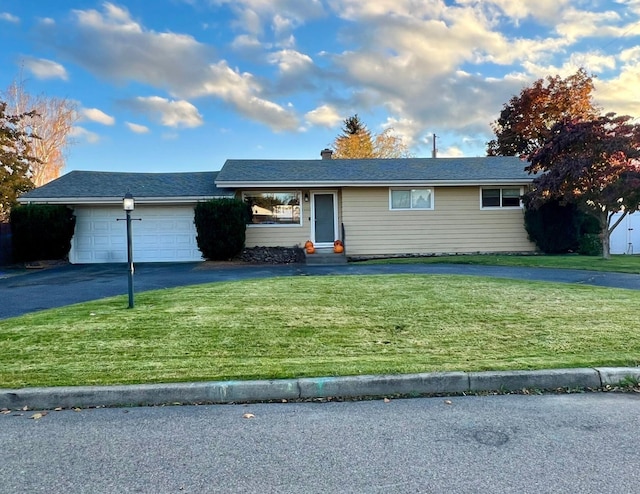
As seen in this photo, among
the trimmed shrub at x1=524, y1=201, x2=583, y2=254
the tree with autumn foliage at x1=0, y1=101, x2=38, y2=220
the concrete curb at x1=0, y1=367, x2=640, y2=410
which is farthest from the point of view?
the tree with autumn foliage at x1=0, y1=101, x2=38, y2=220

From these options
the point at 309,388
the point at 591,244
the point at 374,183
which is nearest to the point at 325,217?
the point at 374,183

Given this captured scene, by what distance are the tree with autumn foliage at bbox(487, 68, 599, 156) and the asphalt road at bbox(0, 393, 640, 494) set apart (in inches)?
1304

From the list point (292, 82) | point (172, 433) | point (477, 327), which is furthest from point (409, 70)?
point (172, 433)

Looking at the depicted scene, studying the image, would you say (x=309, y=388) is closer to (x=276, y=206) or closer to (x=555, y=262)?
(x=555, y=262)

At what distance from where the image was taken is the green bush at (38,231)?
Answer: 48.5ft

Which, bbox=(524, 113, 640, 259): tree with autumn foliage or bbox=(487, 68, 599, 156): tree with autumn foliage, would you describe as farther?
bbox=(487, 68, 599, 156): tree with autumn foliage

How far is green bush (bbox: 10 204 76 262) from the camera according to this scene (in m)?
14.8

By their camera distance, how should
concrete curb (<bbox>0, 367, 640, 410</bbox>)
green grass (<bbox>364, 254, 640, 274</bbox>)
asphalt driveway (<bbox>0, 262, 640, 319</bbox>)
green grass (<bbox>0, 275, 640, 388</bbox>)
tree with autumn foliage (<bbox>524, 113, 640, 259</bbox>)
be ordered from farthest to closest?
tree with autumn foliage (<bbox>524, 113, 640, 259</bbox>) → green grass (<bbox>364, 254, 640, 274</bbox>) → asphalt driveway (<bbox>0, 262, 640, 319</bbox>) → green grass (<bbox>0, 275, 640, 388</bbox>) → concrete curb (<bbox>0, 367, 640, 410</bbox>)

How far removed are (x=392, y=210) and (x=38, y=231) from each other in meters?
12.6

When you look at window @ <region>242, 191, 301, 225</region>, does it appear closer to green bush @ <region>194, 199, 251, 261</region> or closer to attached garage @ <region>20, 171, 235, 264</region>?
attached garage @ <region>20, 171, 235, 264</region>

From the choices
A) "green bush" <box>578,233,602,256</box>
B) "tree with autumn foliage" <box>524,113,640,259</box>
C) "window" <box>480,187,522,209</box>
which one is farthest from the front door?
"green bush" <box>578,233,602,256</box>

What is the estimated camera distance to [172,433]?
10.6 ft

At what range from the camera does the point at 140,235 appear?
16.6 meters

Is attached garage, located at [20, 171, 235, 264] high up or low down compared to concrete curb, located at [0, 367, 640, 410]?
up
